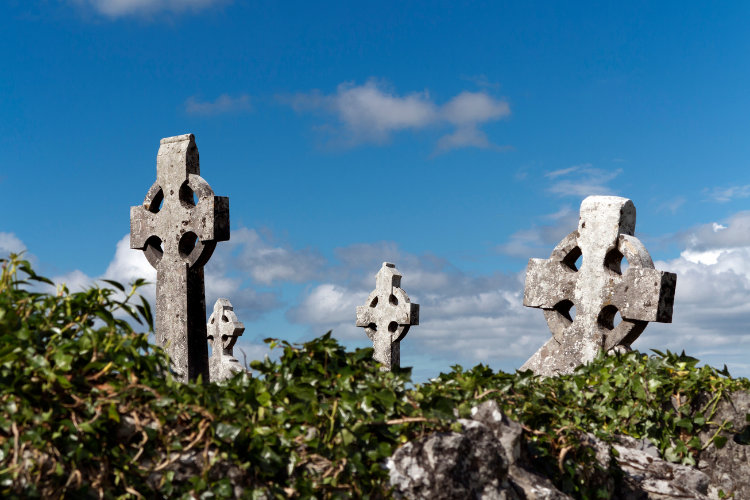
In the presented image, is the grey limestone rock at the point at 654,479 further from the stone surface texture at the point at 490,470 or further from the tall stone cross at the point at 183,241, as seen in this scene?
the tall stone cross at the point at 183,241

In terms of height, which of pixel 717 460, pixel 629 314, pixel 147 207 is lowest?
pixel 717 460

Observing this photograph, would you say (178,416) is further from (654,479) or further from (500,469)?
(654,479)

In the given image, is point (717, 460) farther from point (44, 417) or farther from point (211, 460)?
point (44, 417)

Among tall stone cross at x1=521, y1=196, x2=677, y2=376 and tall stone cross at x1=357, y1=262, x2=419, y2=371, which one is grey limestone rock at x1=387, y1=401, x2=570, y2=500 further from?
tall stone cross at x1=357, y1=262, x2=419, y2=371

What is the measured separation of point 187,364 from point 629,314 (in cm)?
574

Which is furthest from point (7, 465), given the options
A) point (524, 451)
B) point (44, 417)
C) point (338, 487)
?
point (524, 451)

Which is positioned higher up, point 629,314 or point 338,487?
point 629,314

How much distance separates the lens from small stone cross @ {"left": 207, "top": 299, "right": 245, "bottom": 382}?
663 inches

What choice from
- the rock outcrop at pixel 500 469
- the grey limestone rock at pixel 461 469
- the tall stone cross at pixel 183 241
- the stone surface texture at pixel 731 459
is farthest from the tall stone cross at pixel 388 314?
the grey limestone rock at pixel 461 469

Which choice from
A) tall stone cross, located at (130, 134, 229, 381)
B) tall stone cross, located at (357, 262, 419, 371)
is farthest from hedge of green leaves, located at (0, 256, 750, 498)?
tall stone cross, located at (357, 262, 419, 371)

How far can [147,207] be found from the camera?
11641 millimetres

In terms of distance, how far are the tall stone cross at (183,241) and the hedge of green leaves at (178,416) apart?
6.63m

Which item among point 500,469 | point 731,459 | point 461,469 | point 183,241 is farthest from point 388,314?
point 461,469

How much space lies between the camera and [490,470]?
3.81m
